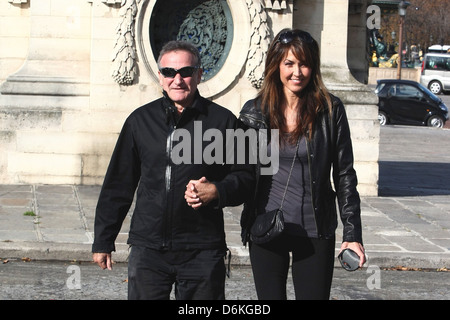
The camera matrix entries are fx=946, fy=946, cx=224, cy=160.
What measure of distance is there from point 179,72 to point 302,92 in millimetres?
676

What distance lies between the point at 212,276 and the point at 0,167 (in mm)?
8565

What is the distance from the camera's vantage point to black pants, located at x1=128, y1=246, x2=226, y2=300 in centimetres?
451

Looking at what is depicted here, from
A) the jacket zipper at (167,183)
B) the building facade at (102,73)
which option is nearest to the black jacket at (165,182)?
the jacket zipper at (167,183)

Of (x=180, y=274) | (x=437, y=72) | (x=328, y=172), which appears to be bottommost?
(x=180, y=274)

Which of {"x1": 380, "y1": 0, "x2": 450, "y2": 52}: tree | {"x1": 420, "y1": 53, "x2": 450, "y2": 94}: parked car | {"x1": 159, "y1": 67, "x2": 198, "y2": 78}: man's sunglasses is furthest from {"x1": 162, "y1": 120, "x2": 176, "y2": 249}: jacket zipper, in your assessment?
{"x1": 380, "y1": 0, "x2": 450, "y2": 52}: tree

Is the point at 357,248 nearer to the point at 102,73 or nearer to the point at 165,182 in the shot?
the point at 165,182

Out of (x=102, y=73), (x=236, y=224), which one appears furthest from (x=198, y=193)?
(x=102, y=73)

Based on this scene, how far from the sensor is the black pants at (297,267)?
4.61 meters

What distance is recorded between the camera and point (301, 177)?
4.67 meters

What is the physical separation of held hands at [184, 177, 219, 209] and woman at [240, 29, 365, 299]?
0.35m

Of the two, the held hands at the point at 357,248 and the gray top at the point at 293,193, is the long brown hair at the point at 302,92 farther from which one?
the held hands at the point at 357,248

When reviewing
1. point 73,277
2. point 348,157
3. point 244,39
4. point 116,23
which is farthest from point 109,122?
point 348,157

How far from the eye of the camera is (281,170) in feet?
15.4

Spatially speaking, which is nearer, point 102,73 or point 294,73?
point 294,73
